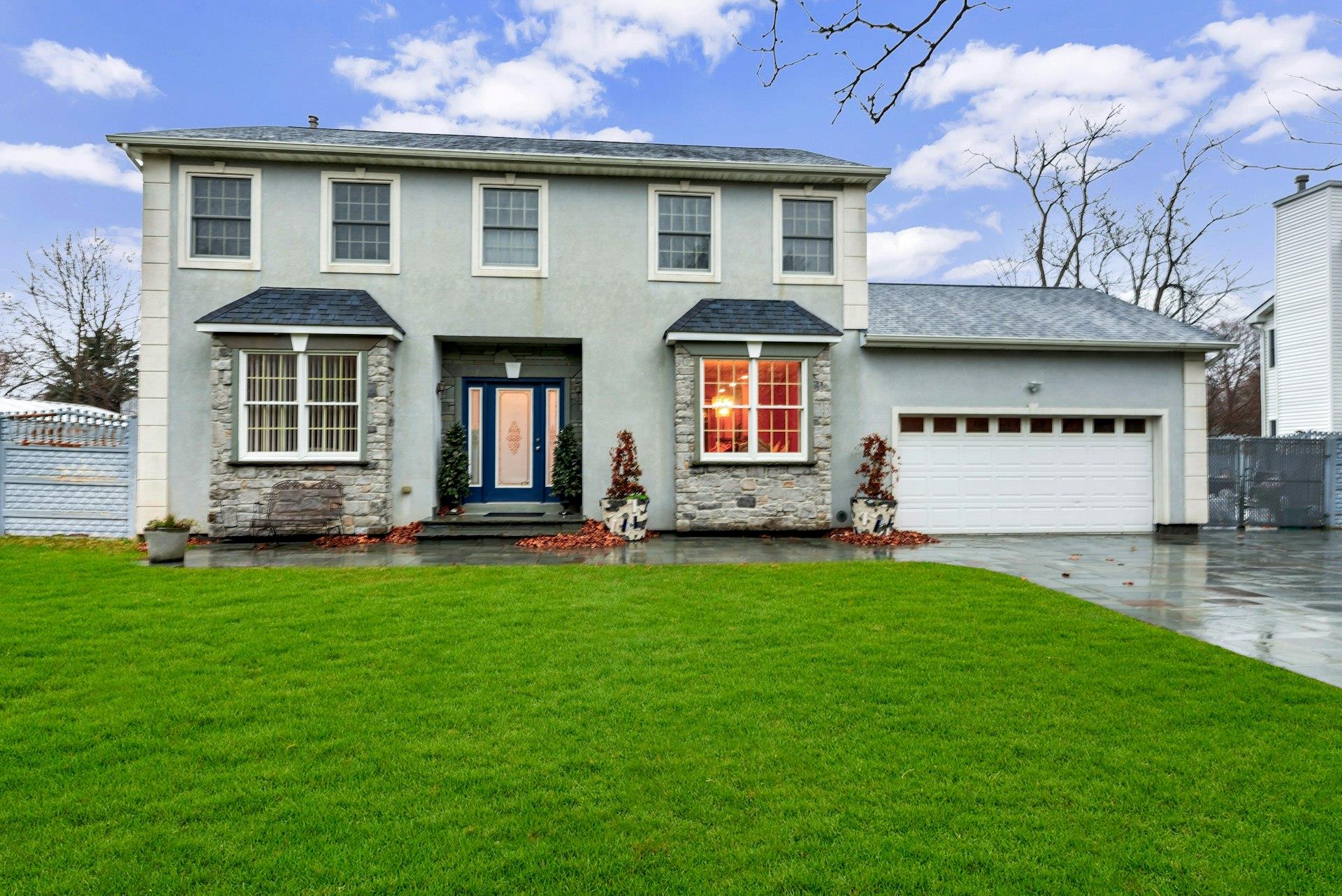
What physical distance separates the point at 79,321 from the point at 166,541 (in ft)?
66.4

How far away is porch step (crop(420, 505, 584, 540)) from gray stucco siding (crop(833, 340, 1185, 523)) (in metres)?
4.96

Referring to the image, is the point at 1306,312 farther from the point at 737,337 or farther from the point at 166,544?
the point at 166,544

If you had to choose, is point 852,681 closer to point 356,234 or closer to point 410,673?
point 410,673

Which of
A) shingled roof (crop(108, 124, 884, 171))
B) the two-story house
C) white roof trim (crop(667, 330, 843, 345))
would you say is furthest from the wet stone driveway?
shingled roof (crop(108, 124, 884, 171))

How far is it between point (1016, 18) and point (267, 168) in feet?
38.4

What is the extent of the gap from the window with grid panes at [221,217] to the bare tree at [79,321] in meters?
15.9

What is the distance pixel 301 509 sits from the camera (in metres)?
10.4

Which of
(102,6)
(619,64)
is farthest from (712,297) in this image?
(102,6)

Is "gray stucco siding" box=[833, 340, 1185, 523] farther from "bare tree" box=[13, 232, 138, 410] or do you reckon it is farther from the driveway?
"bare tree" box=[13, 232, 138, 410]

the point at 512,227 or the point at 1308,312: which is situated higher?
the point at 1308,312

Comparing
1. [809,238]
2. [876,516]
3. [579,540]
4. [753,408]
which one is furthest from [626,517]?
[809,238]

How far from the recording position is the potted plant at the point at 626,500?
10617 millimetres

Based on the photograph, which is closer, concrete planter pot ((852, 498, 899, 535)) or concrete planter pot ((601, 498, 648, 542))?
concrete planter pot ((601, 498, 648, 542))

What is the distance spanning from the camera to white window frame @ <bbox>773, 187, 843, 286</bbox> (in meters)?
11.9
